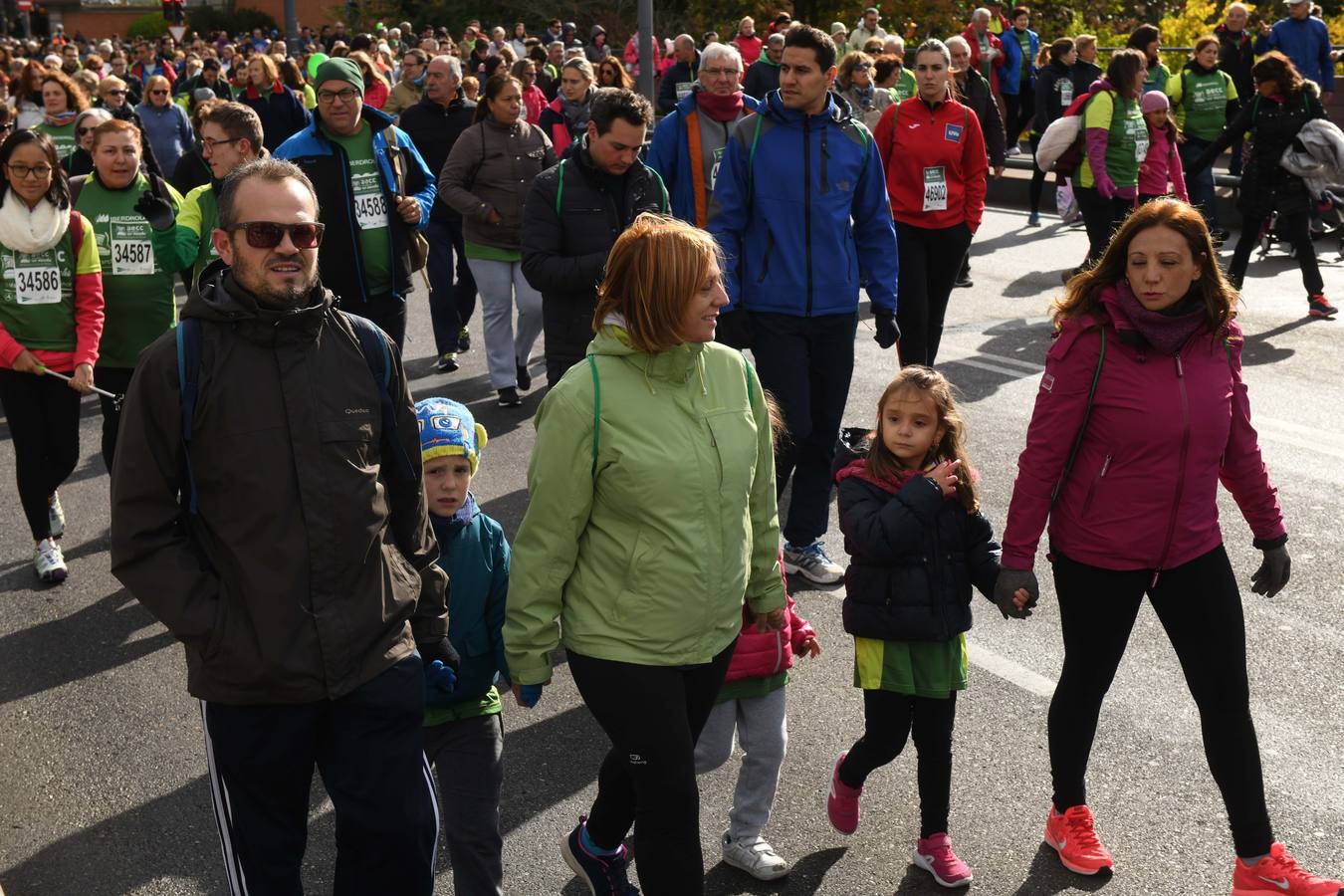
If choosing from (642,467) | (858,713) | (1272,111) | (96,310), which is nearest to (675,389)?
(642,467)

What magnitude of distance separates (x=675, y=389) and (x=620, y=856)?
130 cm

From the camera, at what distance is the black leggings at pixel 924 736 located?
161 inches

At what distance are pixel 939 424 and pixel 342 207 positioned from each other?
3.56 m

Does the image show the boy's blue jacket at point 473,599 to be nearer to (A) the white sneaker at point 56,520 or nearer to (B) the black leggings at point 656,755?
(B) the black leggings at point 656,755

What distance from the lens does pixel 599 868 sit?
156 inches

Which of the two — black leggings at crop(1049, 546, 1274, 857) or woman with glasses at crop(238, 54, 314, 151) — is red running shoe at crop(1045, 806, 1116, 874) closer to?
black leggings at crop(1049, 546, 1274, 857)

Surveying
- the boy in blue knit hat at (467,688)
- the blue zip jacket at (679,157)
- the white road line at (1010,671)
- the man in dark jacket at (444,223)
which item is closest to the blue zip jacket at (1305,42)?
the man in dark jacket at (444,223)

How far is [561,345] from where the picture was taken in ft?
22.5

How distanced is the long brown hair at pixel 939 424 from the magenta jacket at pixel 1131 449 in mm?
223

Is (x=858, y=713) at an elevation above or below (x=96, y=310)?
below

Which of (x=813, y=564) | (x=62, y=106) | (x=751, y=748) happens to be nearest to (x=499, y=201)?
(x=813, y=564)

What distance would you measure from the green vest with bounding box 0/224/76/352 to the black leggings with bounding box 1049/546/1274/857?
437cm

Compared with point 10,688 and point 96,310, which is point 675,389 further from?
point 96,310

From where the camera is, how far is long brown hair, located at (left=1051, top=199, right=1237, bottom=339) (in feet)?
12.9
